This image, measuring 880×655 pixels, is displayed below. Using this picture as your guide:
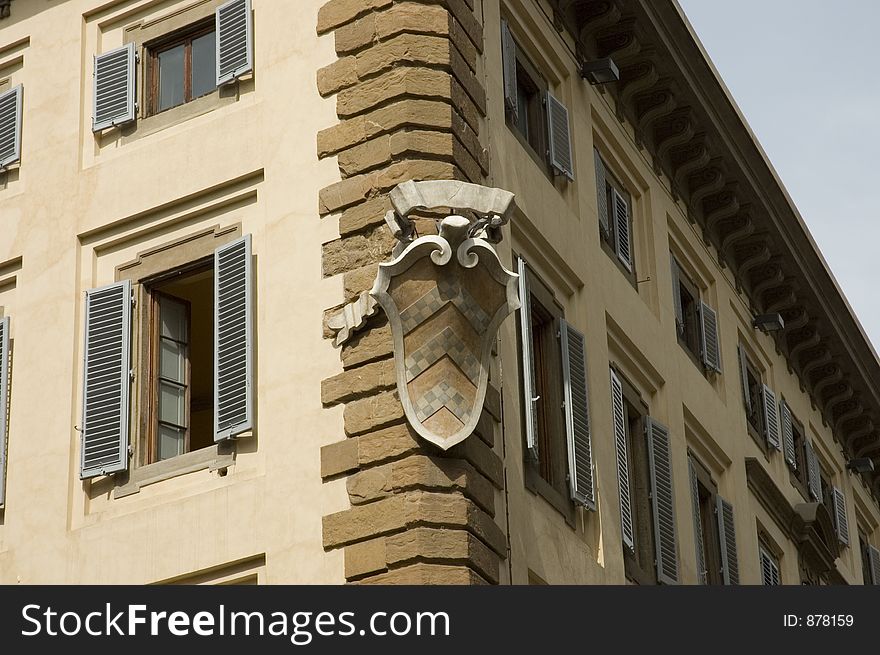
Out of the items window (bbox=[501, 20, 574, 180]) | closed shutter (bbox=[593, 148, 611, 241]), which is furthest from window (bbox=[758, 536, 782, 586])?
window (bbox=[501, 20, 574, 180])

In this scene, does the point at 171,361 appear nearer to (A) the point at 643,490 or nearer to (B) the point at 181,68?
(B) the point at 181,68

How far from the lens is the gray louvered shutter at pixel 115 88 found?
21656 millimetres

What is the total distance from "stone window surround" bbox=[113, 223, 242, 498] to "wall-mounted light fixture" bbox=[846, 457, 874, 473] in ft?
62.6

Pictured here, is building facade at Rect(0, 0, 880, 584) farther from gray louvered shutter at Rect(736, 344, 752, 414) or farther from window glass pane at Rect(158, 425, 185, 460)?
gray louvered shutter at Rect(736, 344, 752, 414)

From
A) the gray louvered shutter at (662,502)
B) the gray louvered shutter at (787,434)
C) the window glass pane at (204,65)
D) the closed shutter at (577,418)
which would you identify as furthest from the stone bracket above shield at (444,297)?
the gray louvered shutter at (787,434)

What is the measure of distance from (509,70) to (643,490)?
507cm

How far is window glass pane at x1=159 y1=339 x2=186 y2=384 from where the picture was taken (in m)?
20.6

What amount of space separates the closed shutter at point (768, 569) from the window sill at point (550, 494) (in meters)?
8.22

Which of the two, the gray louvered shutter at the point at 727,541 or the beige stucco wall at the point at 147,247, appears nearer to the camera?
the beige stucco wall at the point at 147,247

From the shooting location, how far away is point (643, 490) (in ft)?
78.1

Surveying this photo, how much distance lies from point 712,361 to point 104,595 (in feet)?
47.7

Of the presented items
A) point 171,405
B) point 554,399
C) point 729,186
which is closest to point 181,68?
point 171,405

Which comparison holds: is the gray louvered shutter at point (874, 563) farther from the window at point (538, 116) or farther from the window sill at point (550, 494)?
the window sill at point (550, 494)

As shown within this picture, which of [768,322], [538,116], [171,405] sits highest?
[768,322]
